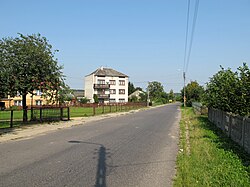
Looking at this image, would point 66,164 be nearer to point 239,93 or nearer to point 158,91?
point 239,93

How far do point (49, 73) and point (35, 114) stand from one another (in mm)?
4116

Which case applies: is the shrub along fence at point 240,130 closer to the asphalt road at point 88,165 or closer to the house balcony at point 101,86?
the asphalt road at point 88,165

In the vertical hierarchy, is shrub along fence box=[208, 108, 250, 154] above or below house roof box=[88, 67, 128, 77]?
below

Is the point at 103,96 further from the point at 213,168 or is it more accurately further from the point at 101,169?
the point at 213,168

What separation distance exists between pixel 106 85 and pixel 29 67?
2691 inches

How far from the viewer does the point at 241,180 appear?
6.02 metres

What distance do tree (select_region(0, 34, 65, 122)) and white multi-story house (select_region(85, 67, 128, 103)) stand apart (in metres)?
65.8

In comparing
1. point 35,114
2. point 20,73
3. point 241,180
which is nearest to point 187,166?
point 241,180

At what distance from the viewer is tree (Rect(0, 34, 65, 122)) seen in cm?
1772

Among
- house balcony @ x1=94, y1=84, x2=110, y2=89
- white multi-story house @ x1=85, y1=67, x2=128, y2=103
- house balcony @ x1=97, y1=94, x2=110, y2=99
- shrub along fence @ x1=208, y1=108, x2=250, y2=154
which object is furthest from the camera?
white multi-story house @ x1=85, y1=67, x2=128, y2=103

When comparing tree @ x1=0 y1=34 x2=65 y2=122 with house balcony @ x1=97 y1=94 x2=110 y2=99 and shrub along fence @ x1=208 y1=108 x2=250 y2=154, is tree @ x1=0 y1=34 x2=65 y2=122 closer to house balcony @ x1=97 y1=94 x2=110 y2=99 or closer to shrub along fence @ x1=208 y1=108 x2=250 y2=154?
shrub along fence @ x1=208 y1=108 x2=250 y2=154

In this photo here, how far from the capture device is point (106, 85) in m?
86.9

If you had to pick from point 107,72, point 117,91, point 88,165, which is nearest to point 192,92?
point 117,91

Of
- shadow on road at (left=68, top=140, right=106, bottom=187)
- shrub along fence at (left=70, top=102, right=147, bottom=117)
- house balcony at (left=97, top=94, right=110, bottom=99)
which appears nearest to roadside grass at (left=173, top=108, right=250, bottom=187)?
shadow on road at (left=68, top=140, right=106, bottom=187)
